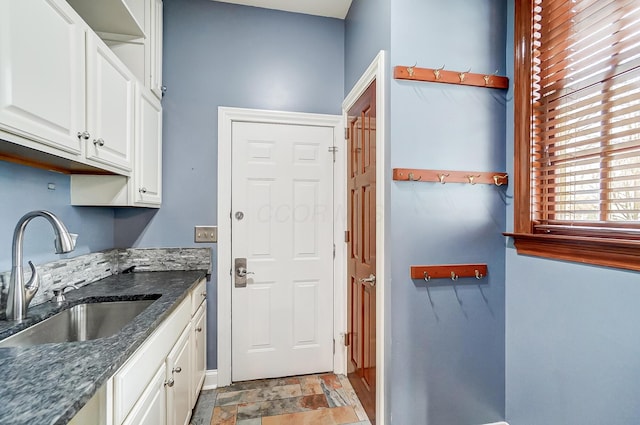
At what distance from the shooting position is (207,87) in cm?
219

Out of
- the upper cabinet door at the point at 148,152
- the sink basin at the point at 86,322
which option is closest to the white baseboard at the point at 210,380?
the sink basin at the point at 86,322

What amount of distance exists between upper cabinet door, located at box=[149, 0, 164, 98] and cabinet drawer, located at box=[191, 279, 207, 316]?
4.55ft

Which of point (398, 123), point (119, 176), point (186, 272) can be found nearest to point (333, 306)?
point (186, 272)

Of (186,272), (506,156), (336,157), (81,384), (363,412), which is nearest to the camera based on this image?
(81,384)

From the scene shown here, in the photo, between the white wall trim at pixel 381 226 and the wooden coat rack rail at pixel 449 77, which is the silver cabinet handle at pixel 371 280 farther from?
the wooden coat rack rail at pixel 449 77

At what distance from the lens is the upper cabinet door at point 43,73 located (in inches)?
34.5

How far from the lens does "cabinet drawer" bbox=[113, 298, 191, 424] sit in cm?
87

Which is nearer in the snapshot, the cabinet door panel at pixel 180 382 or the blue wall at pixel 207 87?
the cabinet door panel at pixel 180 382

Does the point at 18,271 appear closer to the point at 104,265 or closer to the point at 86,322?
the point at 86,322

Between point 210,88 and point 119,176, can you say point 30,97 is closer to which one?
point 119,176

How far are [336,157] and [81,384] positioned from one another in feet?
6.58

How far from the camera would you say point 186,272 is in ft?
6.79

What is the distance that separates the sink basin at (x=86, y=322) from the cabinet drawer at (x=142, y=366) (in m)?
0.24

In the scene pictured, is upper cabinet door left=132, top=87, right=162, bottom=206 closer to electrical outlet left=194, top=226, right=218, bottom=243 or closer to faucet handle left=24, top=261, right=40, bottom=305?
electrical outlet left=194, top=226, right=218, bottom=243
